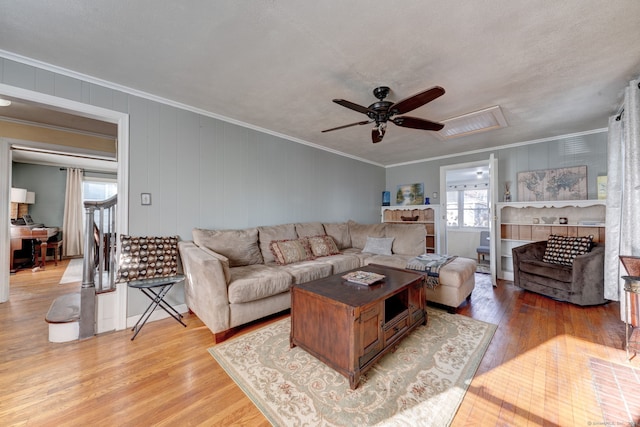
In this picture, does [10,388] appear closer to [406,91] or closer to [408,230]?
[406,91]

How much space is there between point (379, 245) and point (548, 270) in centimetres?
217

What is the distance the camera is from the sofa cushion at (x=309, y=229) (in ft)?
12.5

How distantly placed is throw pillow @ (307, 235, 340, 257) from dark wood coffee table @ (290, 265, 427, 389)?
136cm

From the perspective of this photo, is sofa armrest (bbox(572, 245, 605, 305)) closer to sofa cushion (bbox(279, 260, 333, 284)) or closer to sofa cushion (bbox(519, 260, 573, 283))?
sofa cushion (bbox(519, 260, 573, 283))

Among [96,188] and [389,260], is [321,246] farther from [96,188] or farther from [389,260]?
[96,188]

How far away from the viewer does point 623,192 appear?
2.39m

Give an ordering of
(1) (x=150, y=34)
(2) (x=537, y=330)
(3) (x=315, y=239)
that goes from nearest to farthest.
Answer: (1) (x=150, y=34)
(2) (x=537, y=330)
(3) (x=315, y=239)

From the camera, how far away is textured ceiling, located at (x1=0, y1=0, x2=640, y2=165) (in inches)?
59.1

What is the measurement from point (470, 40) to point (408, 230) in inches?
108

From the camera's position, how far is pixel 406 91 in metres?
2.45

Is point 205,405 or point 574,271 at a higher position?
point 574,271

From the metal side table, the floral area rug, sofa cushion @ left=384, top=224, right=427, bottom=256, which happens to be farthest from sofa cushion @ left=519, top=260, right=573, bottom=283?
the floral area rug

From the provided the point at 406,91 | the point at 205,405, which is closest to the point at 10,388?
the point at 205,405

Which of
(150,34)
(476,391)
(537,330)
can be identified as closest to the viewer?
(476,391)
